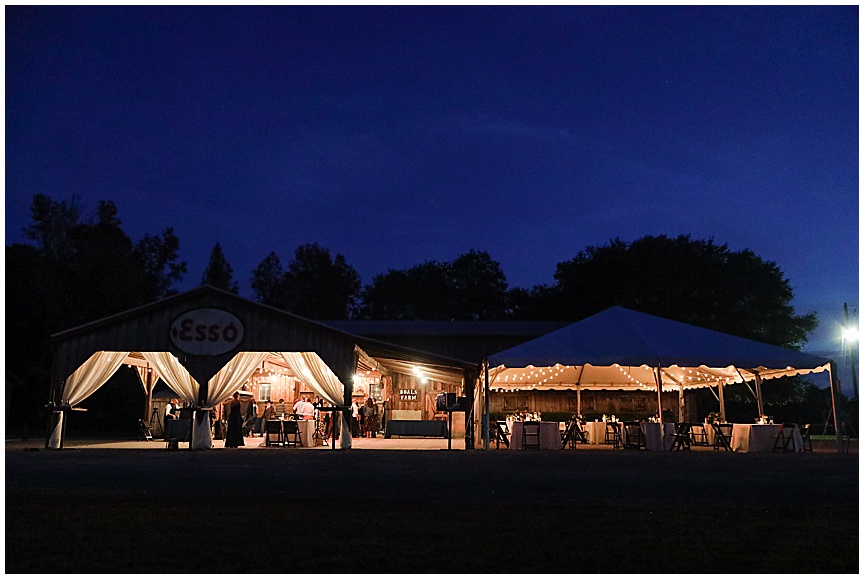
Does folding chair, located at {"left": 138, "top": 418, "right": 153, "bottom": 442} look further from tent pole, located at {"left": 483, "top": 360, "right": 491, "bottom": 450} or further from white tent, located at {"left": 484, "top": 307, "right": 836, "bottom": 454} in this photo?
tent pole, located at {"left": 483, "top": 360, "right": 491, "bottom": 450}

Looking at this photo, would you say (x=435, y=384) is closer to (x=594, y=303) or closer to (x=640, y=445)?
(x=640, y=445)

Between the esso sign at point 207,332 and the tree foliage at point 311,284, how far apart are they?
33.3 m

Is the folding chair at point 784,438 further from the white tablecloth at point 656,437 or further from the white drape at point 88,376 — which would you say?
the white drape at point 88,376

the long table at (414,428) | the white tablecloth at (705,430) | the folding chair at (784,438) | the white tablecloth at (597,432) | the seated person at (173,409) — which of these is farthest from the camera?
the long table at (414,428)

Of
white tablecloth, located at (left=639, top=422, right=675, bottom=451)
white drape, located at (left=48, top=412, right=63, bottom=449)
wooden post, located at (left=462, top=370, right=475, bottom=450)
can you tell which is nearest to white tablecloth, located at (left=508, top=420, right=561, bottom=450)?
wooden post, located at (left=462, top=370, right=475, bottom=450)

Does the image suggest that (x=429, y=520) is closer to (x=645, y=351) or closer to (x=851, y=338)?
(x=645, y=351)

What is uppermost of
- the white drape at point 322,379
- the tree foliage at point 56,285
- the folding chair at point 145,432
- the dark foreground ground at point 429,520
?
the tree foliage at point 56,285

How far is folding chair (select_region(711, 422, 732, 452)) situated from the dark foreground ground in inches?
232

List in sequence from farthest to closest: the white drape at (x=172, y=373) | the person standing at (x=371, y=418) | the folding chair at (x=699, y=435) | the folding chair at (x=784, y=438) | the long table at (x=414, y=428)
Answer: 1. the person standing at (x=371, y=418)
2. the long table at (x=414, y=428)
3. the white drape at (x=172, y=373)
4. the folding chair at (x=699, y=435)
5. the folding chair at (x=784, y=438)

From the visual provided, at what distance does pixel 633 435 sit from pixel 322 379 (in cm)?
686

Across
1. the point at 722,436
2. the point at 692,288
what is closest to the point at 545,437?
the point at 722,436

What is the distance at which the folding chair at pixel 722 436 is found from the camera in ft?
53.4

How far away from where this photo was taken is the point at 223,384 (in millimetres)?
17656

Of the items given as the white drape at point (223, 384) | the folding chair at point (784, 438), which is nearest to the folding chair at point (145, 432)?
the white drape at point (223, 384)
